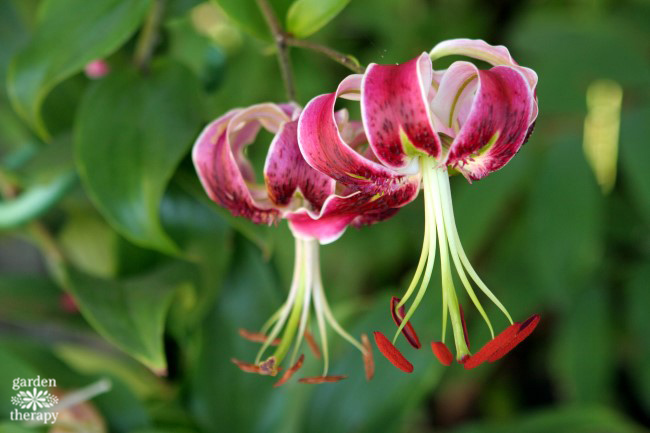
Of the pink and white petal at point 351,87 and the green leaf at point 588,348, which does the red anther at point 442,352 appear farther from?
the green leaf at point 588,348

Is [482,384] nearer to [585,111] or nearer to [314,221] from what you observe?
[585,111]

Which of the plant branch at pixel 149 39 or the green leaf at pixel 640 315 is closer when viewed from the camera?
the plant branch at pixel 149 39

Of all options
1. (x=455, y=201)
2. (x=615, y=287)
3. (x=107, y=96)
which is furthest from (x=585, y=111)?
(x=107, y=96)

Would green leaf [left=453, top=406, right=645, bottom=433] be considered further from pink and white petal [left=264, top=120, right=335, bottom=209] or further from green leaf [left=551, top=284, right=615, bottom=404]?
pink and white petal [left=264, top=120, right=335, bottom=209]

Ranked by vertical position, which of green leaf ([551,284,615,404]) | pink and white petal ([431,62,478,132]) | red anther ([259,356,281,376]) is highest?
pink and white petal ([431,62,478,132])

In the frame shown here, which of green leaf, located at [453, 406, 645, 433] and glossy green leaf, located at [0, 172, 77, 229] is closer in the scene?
glossy green leaf, located at [0, 172, 77, 229]

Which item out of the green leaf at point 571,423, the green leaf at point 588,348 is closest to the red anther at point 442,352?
the green leaf at point 571,423

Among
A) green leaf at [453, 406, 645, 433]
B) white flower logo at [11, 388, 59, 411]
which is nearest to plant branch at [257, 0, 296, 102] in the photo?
white flower logo at [11, 388, 59, 411]
